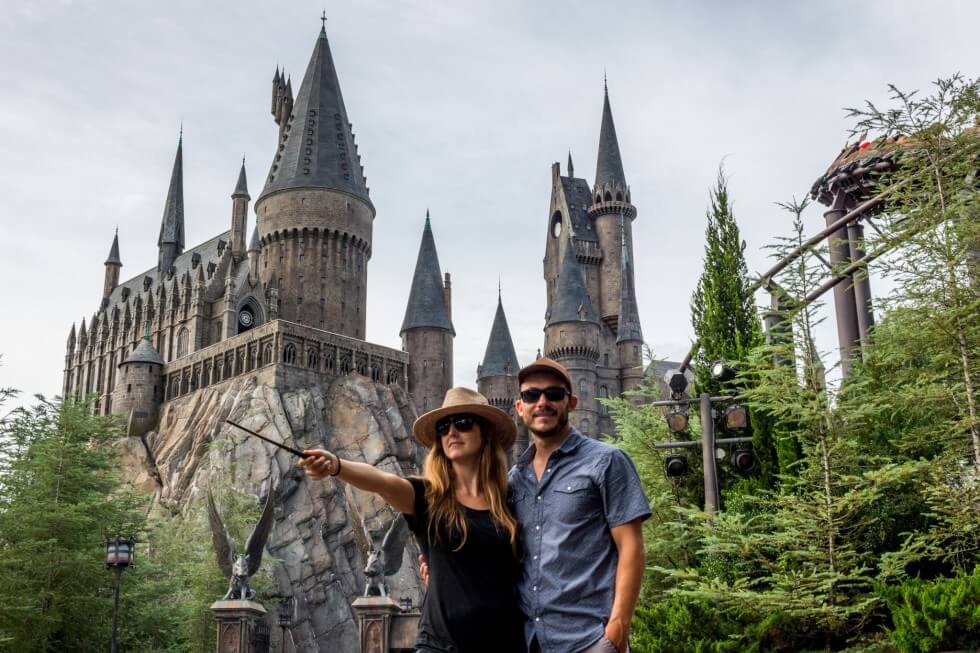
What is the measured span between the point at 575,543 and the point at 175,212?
9752cm

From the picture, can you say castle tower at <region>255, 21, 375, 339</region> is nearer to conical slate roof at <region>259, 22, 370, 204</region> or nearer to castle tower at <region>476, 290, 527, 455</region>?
conical slate roof at <region>259, 22, 370, 204</region>

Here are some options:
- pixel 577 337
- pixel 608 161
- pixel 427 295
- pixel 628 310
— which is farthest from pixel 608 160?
pixel 427 295

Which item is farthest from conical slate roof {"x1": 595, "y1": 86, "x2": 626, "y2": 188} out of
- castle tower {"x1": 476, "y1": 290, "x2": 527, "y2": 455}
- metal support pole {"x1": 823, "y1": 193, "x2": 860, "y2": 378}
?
metal support pole {"x1": 823, "y1": 193, "x2": 860, "y2": 378}

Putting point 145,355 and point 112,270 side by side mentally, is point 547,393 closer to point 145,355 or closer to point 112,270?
point 145,355

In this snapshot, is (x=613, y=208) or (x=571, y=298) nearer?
(x=571, y=298)

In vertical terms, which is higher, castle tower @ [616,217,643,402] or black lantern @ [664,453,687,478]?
castle tower @ [616,217,643,402]

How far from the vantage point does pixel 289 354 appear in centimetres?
5878

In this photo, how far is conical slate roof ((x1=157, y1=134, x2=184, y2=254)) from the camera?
301 feet

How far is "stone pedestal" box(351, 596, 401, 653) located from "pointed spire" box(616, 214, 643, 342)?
193 ft

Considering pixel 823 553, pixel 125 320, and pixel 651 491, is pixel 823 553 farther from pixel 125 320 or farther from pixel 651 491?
pixel 125 320

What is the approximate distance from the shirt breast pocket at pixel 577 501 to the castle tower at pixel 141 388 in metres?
64.5

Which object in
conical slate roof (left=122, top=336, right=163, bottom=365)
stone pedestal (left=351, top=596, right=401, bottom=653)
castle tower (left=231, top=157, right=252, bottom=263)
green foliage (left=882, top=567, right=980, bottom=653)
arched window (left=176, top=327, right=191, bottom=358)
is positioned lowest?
stone pedestal (left=351, top=596, right=401, bottom=653)

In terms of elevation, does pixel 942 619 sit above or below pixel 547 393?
below

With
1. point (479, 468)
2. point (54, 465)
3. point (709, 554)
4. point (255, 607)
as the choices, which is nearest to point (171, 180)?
point (54, 465)
